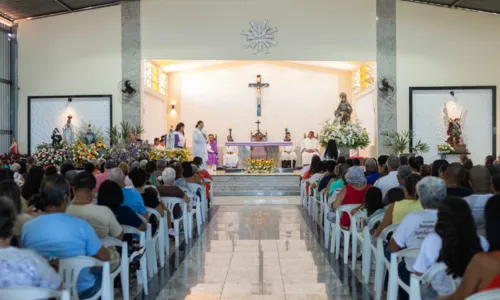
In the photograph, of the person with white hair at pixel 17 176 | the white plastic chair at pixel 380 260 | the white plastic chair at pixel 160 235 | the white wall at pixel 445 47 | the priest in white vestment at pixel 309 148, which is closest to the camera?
the white plastic chair at pixel 380 260

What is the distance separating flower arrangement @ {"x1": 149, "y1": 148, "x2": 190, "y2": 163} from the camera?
33.6ft

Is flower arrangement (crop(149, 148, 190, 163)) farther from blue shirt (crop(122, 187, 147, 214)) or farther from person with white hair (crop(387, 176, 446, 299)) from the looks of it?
person with white hair (crop(387, 176, 446, 299))

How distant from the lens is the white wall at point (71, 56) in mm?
14359

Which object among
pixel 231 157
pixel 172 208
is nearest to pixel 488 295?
pixel 172 208

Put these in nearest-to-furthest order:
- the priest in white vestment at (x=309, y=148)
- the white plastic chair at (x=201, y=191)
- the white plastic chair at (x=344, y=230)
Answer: the white plastic chair at (x=344, y=230) → the white plastic chair at (x=201, y=191) → the priest in white vestment at (x=309, y=148)

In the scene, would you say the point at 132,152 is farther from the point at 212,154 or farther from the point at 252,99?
the point at 252,99

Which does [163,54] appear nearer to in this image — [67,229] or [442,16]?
[442,16]

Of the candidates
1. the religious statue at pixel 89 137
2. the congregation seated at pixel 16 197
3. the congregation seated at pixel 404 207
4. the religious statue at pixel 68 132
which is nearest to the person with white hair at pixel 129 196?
the congregation seated at pixel 16 197

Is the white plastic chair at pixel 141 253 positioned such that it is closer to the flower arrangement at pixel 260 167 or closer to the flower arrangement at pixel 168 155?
the flower arrangement at pixel 168 155

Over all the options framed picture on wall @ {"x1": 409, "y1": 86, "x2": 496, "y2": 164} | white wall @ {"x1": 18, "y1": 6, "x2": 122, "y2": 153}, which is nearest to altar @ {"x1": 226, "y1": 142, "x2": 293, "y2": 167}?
framed picture on wall @ {"x1": 409, "y1": 86, "x2": 496, "y2": 164}

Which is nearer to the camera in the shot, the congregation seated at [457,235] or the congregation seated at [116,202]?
the congregation seated at [457,235]

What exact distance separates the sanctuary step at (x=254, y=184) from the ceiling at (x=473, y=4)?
5799mm

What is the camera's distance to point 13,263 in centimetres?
254

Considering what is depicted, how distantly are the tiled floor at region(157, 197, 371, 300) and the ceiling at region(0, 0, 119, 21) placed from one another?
25.7 ft
